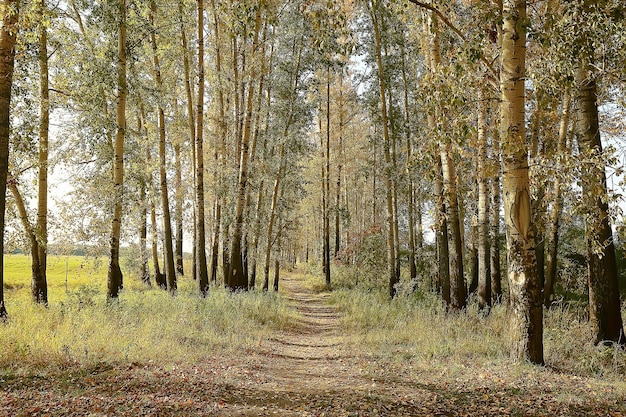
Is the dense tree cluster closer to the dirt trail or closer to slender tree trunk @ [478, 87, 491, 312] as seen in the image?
slender tree trunk @ [478, 87, 491, 312]

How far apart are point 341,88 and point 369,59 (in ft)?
26.6

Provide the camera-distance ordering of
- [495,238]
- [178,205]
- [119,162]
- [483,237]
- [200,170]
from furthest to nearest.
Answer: [178,205] → [200,170] → [495,238] → [483,237] → [119,162]

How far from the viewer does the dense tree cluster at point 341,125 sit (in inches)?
232

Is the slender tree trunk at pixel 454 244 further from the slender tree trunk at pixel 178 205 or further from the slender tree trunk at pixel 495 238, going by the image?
the slender tree trunk at pixel 178 205

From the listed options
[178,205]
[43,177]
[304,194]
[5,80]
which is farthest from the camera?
[304,194]

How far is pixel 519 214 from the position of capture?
5992mm

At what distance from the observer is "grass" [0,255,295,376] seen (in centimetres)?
586

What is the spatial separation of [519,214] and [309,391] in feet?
12.7

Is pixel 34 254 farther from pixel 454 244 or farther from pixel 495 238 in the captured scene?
pixel 495 238

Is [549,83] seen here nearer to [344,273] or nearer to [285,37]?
[285,37]

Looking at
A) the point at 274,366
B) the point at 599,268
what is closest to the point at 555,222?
the point at 599,268

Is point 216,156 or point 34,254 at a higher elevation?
point 216,156

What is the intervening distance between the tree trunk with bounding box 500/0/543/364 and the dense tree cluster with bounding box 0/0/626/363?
0.02 m

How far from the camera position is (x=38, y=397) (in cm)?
445
